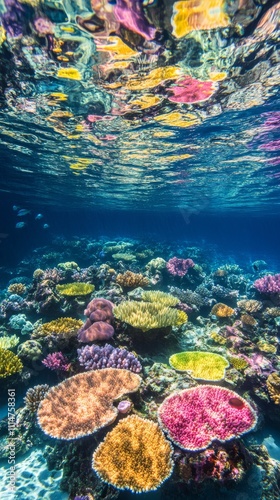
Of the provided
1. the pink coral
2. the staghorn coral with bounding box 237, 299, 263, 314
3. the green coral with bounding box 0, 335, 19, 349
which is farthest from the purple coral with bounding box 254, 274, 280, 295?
the green coral with bounding box 0, 335, 19, 349

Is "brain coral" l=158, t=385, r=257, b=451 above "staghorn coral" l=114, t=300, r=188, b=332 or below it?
below

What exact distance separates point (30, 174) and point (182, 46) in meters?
23.1

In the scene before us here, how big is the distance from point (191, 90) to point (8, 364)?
11.5 meters

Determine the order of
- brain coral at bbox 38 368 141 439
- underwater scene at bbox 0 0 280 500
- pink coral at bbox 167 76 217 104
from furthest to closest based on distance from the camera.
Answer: pink coral at bbox 167 76 217 104 < brain coral at bbox 38 368 141 439 < underwater scene at bbox 0 0 280 500

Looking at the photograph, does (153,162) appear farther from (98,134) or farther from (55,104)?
(55,104)

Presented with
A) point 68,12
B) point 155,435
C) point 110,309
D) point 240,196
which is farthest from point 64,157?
point 240,196

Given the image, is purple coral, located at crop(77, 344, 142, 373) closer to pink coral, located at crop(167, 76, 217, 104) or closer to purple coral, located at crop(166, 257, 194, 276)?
purple coral, located at crop(166, 257, 194, 276)

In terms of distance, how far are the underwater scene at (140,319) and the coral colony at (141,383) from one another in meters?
0.03

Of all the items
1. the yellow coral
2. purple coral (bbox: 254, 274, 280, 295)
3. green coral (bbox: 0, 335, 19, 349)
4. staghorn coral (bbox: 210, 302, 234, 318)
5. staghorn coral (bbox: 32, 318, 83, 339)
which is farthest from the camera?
purple coral (bbox: 254, 274, 280, 295)

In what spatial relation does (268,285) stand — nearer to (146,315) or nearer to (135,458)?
(146,315)

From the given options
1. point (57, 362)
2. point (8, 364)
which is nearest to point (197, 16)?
point (57, 362)

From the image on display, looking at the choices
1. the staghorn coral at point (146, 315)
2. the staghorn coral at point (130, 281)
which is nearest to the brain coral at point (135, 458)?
the staghorn coral at point (146, 315)

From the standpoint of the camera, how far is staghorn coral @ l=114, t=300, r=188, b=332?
640 centimetres

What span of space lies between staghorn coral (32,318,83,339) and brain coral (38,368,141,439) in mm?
1856
